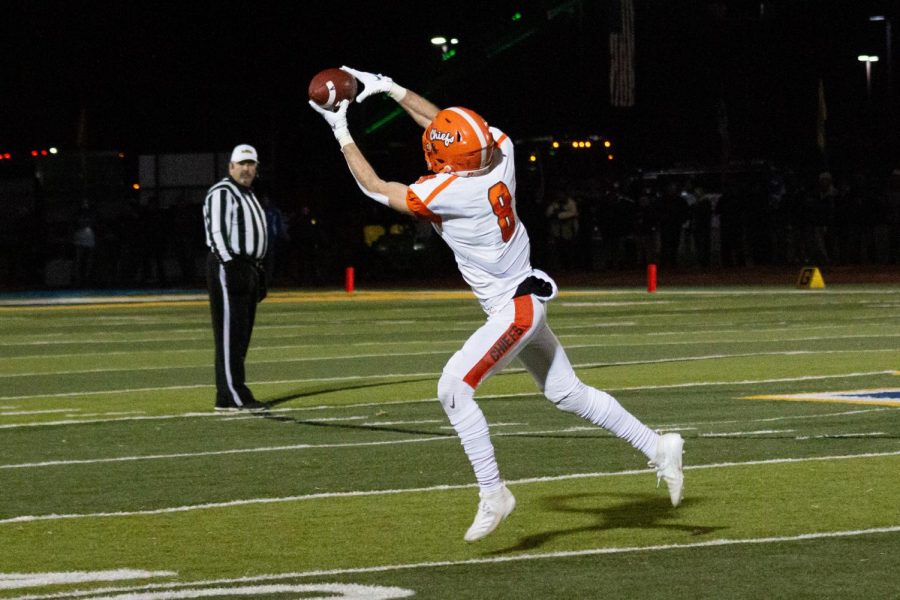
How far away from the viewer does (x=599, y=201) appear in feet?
131

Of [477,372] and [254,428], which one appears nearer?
[477,372]

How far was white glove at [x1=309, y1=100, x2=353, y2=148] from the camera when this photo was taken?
853 centimetres

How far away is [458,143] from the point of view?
26.9 feet

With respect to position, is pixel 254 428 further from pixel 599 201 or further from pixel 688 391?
pixel 599 201

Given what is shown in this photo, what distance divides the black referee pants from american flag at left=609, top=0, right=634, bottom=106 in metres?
28.9

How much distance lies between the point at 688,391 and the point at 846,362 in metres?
3.07

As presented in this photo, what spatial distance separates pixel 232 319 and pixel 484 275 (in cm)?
619

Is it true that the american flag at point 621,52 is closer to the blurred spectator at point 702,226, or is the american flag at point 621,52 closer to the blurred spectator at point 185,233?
the blurred spectator at point 702,226

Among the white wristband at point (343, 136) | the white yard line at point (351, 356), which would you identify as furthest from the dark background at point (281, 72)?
the white wristband at point (343, 136)

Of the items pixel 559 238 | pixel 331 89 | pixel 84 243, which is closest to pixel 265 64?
pixel 84 243

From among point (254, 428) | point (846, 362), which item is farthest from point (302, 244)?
point (254, 428)

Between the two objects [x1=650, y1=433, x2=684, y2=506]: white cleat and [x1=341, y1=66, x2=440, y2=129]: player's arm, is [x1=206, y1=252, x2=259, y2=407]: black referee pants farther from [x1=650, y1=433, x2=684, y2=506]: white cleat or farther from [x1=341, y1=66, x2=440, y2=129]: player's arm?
[x1=650, y1=433, x2=684, y2=506]: white cleat

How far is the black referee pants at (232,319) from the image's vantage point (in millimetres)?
14117

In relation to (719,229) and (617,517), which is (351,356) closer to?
(617,517)
